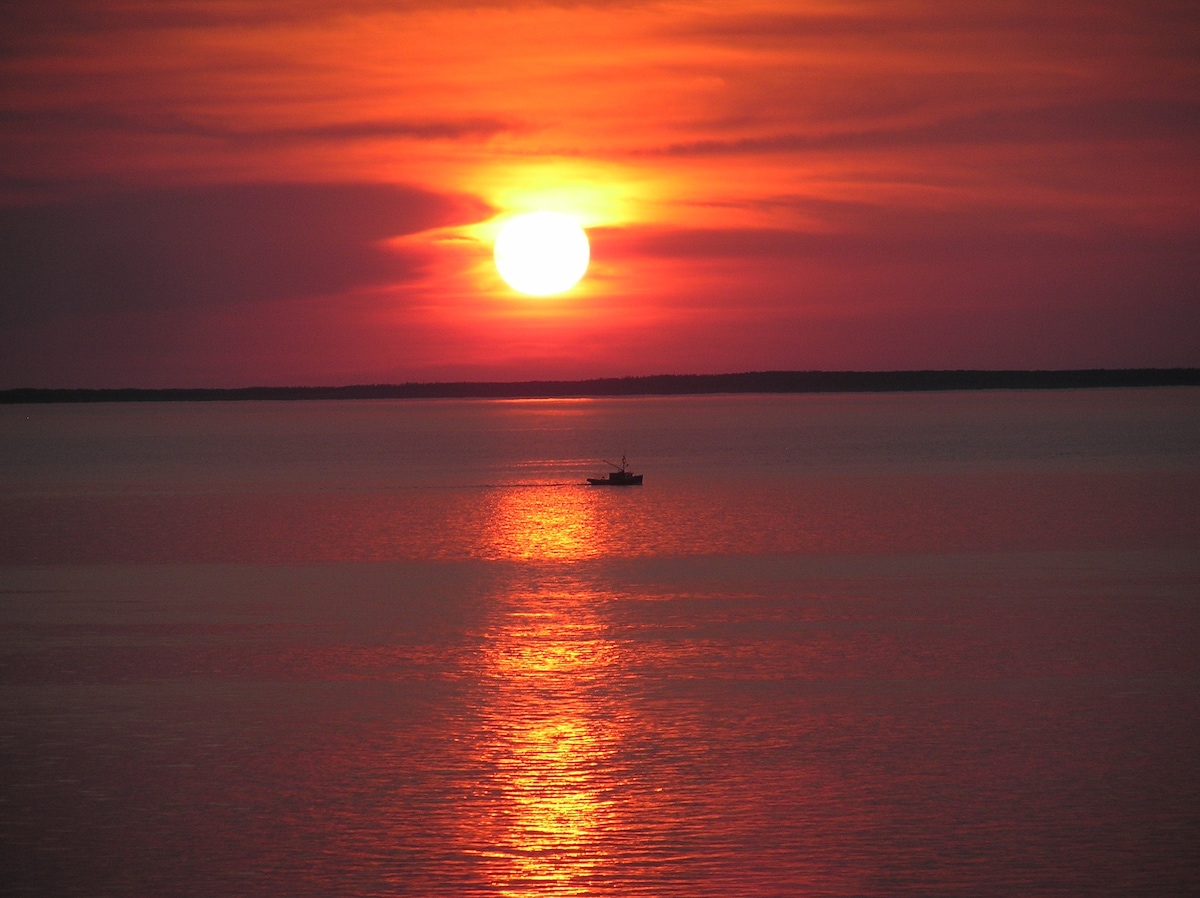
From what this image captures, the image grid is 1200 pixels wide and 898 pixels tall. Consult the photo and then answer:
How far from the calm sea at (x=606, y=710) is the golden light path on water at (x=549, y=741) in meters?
0.07

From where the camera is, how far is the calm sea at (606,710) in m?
16.6

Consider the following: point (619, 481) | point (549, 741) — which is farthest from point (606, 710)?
point (619, 481)

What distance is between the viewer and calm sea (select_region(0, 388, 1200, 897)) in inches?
655

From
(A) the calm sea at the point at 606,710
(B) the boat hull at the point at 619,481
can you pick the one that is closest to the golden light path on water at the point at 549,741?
(A) the calm sea at the point at 606,710

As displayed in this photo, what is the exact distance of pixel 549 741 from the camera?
21.6m

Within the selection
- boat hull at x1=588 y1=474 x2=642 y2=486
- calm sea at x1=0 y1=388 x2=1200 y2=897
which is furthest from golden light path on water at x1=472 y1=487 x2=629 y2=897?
boat hull at x1=588 y1=474 x2=642 y2=486

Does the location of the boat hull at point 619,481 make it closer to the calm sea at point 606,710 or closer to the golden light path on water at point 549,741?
the calm sea at point 606,710

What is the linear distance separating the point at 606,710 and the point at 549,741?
196 cm

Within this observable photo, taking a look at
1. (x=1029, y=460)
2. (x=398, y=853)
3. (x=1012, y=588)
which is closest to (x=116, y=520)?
(x=1012, y=588)

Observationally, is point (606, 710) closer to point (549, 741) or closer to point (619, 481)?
point (549, 741)

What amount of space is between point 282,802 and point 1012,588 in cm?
2412

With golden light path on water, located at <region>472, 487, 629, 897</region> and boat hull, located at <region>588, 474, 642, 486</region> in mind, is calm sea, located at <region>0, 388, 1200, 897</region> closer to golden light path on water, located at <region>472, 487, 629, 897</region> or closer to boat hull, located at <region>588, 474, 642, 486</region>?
golden light path on water, located at <region>472, 487, 629, 897</region>

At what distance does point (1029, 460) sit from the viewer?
104062 millimetres

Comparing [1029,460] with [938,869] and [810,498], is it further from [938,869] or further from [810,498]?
[938,869]
